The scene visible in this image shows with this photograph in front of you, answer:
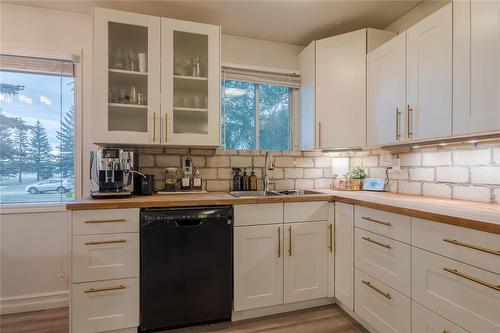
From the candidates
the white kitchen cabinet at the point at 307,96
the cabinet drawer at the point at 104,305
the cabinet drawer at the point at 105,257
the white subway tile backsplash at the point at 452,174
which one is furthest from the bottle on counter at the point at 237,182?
the white subway tile backsplash at the point at 452,174

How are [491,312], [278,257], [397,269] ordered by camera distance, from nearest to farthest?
[491,312], [397,269], [278,257]

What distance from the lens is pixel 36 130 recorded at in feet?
7.34

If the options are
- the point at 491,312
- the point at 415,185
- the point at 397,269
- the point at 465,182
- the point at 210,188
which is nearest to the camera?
the point at 491,312

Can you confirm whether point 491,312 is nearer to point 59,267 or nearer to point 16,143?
point 59,267

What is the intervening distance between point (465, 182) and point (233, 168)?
1795 millimetres

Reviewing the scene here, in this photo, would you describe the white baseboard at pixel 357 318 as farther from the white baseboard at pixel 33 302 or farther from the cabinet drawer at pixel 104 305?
the white baseboard at pixel 33 302

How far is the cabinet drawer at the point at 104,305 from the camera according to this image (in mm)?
1633

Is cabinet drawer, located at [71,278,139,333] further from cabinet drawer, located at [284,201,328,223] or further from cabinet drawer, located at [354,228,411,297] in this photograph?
cabinet drawer, located at [354,228,411,297]

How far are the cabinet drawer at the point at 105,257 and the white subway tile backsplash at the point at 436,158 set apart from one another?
2.20 m

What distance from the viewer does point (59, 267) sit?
222 cm

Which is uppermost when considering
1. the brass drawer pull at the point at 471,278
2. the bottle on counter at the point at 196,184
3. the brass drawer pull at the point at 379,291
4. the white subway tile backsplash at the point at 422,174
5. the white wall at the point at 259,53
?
the white wall at the point at 259,53

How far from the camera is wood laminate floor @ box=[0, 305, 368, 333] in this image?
186 cm

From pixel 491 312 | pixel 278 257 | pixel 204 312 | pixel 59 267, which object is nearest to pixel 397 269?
pixel 491 312

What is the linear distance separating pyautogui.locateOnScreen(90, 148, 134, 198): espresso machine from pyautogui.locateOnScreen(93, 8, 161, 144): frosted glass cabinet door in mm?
145
